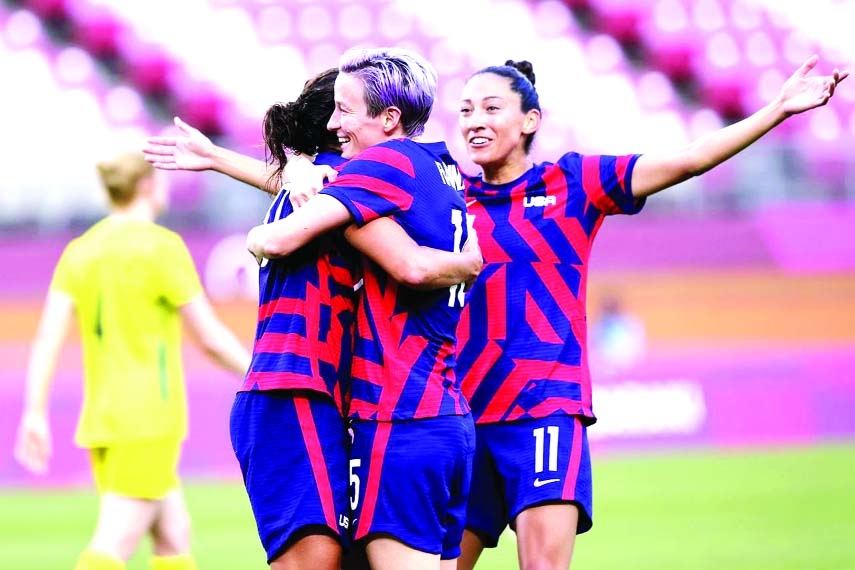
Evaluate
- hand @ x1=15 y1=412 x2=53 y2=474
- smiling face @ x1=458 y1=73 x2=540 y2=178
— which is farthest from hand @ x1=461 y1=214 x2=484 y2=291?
hand @ x1=15 y1=412 x2=53 y2=474

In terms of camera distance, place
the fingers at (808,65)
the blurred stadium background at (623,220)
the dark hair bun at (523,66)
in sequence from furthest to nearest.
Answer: the blurred stadium background at (623,220) → the dark hair bun at (523,66) → the fingers at (808,65)

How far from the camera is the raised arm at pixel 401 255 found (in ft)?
11.7

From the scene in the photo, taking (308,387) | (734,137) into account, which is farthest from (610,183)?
(308,387)

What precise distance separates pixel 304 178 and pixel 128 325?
1748mm

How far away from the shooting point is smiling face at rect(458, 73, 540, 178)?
478cm

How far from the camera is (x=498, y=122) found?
4.78 metres

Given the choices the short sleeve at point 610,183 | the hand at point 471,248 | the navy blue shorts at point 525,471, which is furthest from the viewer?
the short sleeve at point 610,183

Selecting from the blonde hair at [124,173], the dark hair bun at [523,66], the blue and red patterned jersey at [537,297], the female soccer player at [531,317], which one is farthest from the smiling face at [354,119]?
the blonde hair at [124,173]

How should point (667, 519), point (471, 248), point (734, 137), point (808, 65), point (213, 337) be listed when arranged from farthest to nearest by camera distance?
point (667, 519) → point (213, 337) → point (734, 137) → point (808, 65) → point (471, 248)

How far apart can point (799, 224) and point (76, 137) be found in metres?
8.65

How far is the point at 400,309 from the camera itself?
3670 mm

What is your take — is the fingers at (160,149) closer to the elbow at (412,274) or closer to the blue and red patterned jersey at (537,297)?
the blue and red patterned jersey at (537,297)

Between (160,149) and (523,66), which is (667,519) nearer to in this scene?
(523,66)

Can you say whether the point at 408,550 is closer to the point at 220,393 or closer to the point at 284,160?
the point at 284,160
